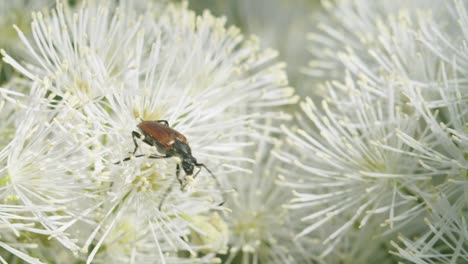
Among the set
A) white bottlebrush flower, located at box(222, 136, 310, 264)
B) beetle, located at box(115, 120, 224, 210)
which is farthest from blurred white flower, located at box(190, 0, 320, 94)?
beetle, located at box(115, 120, 224, 210)

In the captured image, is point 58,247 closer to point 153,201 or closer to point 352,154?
point 153,201

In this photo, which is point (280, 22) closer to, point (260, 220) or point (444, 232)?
point (260, 220)

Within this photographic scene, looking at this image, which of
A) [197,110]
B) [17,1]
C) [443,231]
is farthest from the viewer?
[17,1]

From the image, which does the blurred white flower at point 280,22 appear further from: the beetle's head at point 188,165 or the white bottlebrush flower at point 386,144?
the beetle's head at point 188,165

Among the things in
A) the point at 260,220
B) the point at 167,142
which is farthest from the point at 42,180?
the point at 260,220

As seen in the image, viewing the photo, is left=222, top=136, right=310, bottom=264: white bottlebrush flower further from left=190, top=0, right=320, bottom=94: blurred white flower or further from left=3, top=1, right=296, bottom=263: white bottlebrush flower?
left=190, top=0, right=320, bottom=94: blurred white flower

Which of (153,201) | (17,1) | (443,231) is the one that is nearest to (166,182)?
(153,201)

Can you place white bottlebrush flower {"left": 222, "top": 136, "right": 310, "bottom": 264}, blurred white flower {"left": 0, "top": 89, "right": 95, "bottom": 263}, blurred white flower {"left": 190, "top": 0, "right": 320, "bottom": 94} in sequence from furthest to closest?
1. blurred white flower {"left": 190, "top": 0, "right": 320, "bottom": 94}
2. white bottlebrush flower {"left": 222, "top": 136, "right": 310, "bottom": 264}
3. blurred white flower {"left": 0, "top": 89, "right": 95, "bottom": 263}
